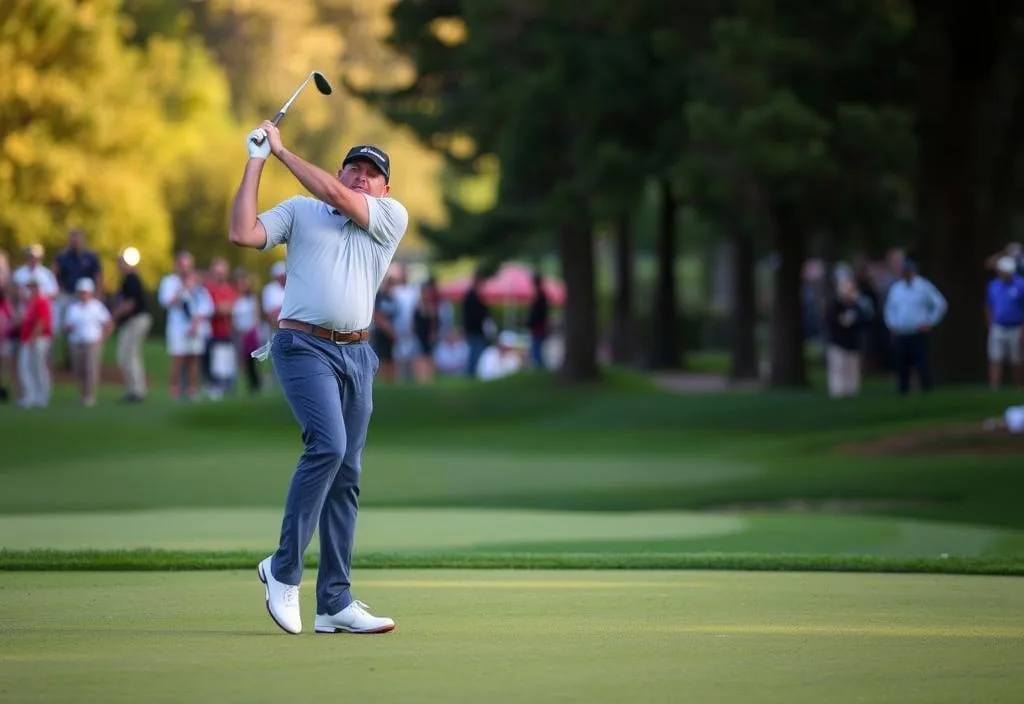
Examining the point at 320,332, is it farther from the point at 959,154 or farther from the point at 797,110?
the point at 959,154

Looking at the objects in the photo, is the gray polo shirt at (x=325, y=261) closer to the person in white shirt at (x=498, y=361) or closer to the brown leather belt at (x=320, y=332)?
the brown leather belt at (x=320, y=332)

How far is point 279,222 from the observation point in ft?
31.9

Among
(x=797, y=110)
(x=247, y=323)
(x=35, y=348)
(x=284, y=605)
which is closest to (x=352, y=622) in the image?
(x=284, y=605)

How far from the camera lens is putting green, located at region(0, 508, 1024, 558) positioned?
15367 millimetres

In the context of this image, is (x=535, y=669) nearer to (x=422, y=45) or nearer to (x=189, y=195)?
(x=422, y=45)

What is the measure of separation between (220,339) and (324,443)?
85.0 ft

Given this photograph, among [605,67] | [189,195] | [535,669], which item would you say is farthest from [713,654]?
[189,195]

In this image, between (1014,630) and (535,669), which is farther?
(1014,630)

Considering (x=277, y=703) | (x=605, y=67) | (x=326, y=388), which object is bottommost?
(x=277, y=703)

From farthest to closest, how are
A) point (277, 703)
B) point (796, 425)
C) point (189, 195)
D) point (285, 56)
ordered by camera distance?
point (285, 56)
point (189, 195)
point (796, 425)
point (277, 703)

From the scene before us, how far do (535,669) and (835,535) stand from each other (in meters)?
8.39

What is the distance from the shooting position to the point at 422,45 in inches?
1609

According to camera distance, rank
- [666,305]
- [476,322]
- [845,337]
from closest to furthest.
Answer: [845,337] → [476,322] → [666,305]

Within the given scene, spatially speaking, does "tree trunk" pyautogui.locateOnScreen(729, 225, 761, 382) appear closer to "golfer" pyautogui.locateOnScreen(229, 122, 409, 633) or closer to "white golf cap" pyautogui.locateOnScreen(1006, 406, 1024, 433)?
"white golf cap" pyautogui.locateOnScreen(1006, 406, 1024, 433)
